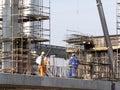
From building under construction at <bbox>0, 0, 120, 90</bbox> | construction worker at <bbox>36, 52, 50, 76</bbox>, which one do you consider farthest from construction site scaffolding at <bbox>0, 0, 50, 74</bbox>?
construction worker at <bbox>36, 52, 50, 76</bbox>

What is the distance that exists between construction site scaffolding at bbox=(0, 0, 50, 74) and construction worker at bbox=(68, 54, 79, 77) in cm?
305

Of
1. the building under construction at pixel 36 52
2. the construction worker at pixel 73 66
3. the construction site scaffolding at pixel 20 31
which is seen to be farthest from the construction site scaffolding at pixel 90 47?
the construction worker at pixel 73 66

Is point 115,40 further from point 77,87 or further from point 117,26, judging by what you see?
point 77,87

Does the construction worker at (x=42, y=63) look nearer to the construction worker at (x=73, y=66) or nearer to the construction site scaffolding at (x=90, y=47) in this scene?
the construction worker at (x=73, y=66)

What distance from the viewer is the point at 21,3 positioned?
1174 inches

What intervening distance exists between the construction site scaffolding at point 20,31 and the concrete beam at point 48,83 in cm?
426

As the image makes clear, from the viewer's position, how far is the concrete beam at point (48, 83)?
18.3 m

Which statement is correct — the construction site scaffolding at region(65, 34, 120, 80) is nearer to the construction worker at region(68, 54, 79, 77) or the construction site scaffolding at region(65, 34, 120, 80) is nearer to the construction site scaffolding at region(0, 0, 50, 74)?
the construction site scaffolding at region(0, 0, 50, 74)

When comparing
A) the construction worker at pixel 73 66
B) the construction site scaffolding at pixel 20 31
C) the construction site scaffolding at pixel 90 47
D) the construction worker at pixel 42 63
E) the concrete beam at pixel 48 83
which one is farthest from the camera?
the construction site scaffolding at pixel 90 47

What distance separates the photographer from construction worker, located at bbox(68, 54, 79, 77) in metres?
22.7

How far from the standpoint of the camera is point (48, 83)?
65.9 ft

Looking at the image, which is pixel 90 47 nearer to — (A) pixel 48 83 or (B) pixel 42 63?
(B) pixel 42 63

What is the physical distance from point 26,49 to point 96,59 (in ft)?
27.3

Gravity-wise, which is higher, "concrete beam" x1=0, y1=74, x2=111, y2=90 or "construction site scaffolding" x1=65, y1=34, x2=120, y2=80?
"construction site scaffolding" x1=65, y1=34, x2=120, y2=80
